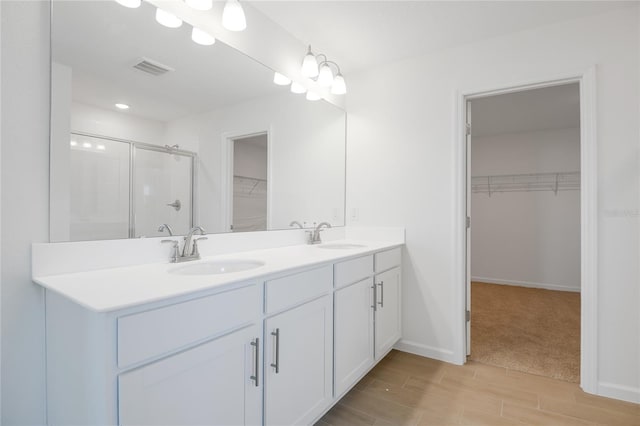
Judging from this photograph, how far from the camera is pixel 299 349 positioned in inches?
58.4

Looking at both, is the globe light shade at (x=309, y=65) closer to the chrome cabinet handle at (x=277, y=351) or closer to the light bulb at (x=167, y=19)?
the light bulb at (x=167, y=19)

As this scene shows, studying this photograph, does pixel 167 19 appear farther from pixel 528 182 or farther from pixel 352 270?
pixel 528 182

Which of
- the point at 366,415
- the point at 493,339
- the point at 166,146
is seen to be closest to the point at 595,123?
the point at 493,339

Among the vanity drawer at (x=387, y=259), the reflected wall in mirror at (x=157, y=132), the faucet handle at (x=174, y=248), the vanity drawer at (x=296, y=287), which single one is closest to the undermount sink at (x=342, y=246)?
the vanity drawer at (x=387, y=259)

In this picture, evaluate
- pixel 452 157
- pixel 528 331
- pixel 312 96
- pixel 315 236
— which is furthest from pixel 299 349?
pixel 528 331

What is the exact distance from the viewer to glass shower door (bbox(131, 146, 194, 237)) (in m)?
1.47

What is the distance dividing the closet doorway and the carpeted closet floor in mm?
12

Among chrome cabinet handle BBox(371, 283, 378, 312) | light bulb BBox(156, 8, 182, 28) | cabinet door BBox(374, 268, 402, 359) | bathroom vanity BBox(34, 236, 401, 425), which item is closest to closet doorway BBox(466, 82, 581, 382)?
cabinet door BBox(374, 268, 402, 359)

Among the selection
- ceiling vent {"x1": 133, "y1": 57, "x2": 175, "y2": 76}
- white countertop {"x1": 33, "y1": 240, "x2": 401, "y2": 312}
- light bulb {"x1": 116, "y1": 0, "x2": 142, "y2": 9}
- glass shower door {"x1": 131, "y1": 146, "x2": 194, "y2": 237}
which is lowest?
white countertop {"x1": 33, "y1": 240, "x2": 401, "y2": 312}

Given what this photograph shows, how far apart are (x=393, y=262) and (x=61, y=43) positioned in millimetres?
2186

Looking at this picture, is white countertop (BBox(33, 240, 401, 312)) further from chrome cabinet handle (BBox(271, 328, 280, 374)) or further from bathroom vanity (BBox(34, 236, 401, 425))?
chrome cabinet handle (BBox(271, 328, 280, 374))

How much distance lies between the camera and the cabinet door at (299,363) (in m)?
1.33

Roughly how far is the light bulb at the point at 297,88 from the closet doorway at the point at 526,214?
6.35 feet

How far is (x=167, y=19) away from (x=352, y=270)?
1.58m
